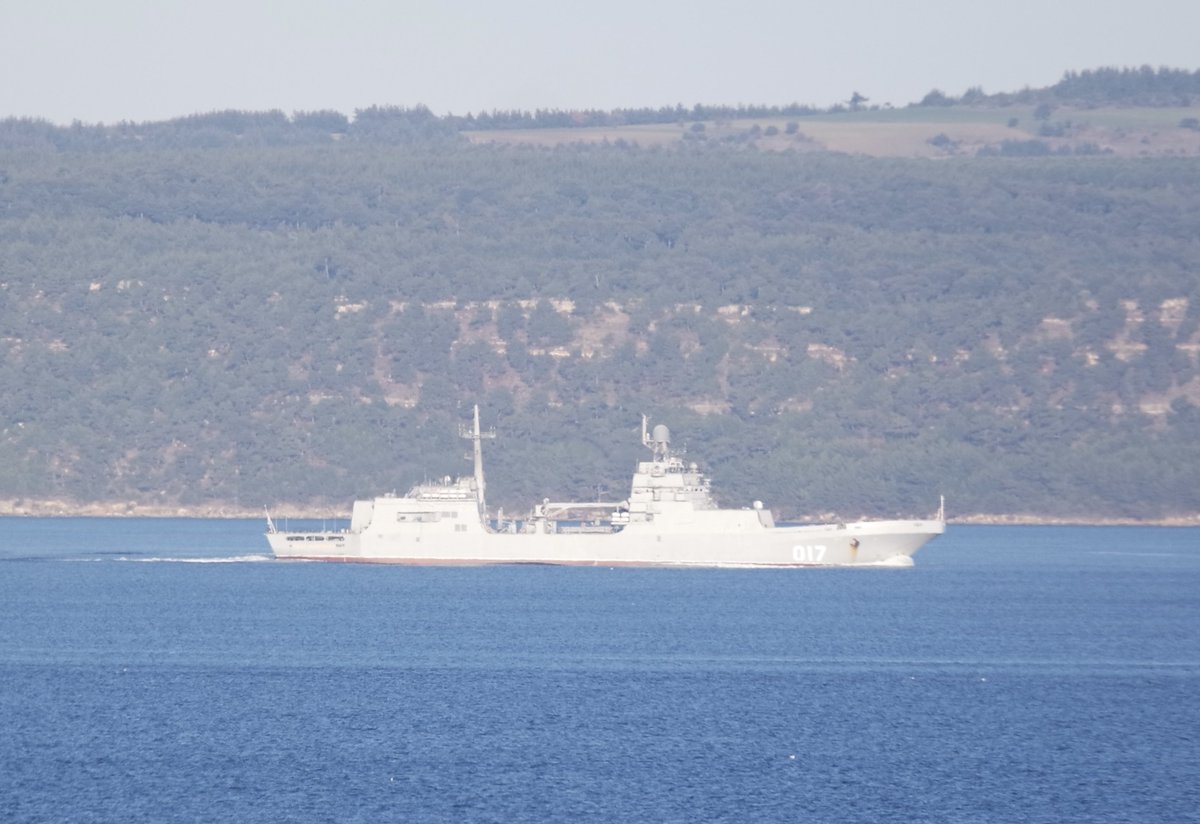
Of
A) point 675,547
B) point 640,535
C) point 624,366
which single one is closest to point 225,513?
point 624,366

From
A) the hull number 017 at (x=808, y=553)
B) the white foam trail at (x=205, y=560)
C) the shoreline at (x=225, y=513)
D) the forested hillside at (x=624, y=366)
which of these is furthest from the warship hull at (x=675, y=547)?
the shoreline at (x=225, y=513)

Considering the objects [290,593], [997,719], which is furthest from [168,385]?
[997,719]

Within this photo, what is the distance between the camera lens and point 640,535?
84.6 meters

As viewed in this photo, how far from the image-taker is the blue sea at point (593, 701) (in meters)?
36.9

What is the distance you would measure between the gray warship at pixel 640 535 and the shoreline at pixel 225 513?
59.1 metres

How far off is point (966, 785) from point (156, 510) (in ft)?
395

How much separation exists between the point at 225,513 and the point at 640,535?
240 feet

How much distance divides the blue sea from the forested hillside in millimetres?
64965

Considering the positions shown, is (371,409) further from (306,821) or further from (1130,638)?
(306,821)

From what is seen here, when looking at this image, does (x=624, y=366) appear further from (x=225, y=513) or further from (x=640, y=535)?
(x=640, y=535)

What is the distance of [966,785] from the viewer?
1515 inches

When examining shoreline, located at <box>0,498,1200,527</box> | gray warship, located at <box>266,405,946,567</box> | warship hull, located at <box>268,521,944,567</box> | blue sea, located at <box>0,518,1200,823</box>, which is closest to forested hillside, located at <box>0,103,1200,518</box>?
shoreline, located at <box>0,498,1200,527</box>

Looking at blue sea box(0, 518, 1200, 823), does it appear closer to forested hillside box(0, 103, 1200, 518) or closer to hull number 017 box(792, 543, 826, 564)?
hull number 017 box(792, 543, 826, 564)

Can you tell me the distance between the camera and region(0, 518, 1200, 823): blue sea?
36.9 m
